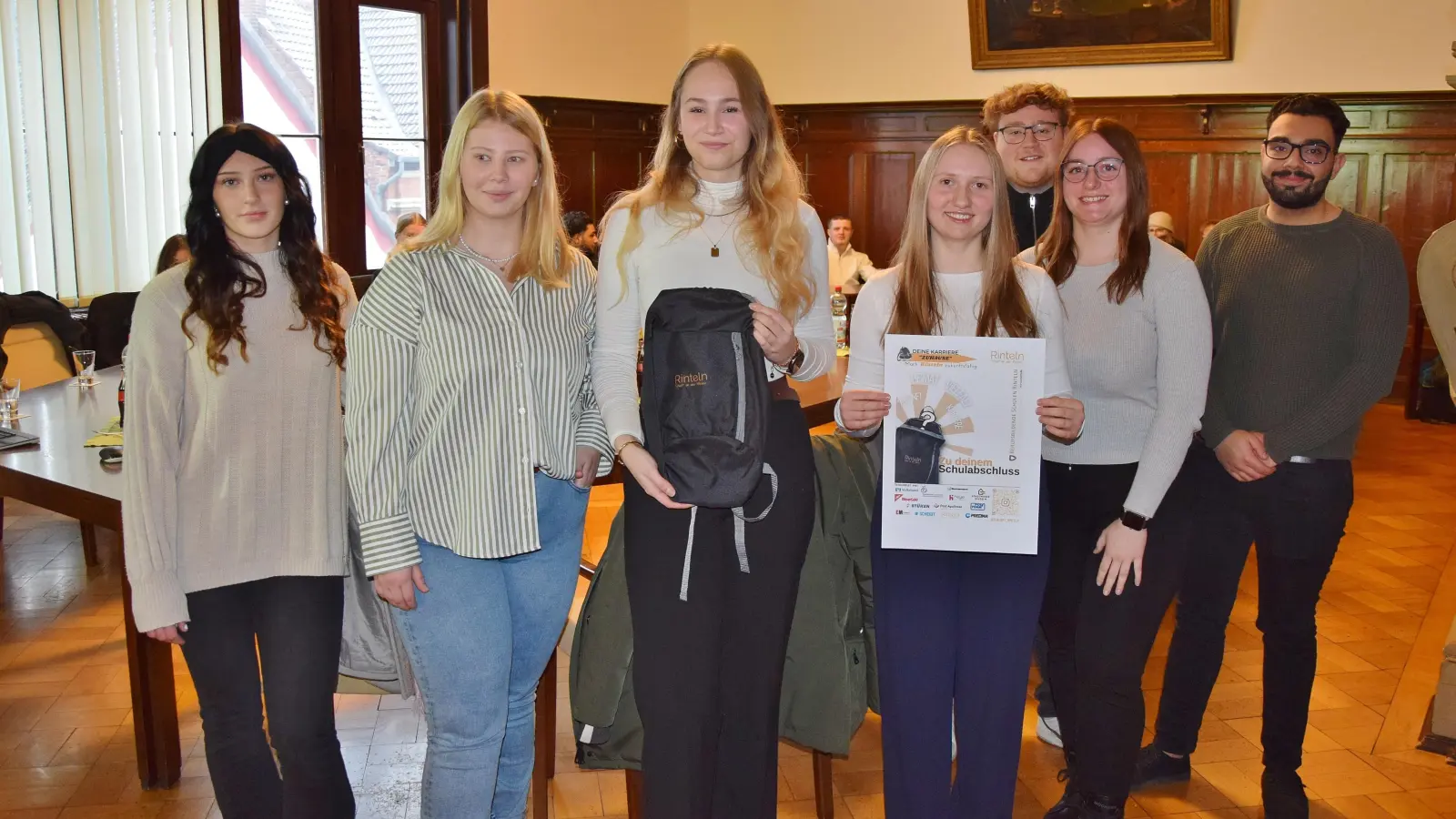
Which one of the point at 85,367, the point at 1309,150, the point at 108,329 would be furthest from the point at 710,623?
the point at 108,329

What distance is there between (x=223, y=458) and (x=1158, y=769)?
245 cm

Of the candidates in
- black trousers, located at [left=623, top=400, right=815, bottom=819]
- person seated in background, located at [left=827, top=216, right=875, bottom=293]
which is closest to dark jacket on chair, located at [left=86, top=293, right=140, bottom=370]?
black trousers, located at [left=623, top=400, right=815, bottom=819]

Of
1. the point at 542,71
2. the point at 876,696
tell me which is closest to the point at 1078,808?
the point at 876,696

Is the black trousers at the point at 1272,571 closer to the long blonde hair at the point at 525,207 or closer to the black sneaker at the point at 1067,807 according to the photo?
the black sneaker at the point at 1067,807

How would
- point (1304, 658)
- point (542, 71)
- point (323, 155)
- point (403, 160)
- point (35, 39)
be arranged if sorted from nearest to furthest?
point (1304, 658) → point (35, 39) → point (323, 155) → point (403, 160) → point (542, 71)

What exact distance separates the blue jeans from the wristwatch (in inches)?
18.7

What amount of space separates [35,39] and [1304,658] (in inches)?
281

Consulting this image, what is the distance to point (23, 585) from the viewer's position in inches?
192

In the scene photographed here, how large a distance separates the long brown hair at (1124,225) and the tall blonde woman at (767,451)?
0.63m

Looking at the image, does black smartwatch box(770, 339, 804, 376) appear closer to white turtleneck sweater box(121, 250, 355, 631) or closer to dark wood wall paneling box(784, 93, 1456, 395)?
white turtleneck sweater box(121, 250, 355, 631)

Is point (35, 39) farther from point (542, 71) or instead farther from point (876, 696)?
point (876, 696)

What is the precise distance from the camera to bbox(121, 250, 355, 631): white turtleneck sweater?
2146 mm

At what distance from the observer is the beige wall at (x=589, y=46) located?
9750 mm

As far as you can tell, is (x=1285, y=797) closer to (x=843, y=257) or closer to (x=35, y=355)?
(x=35, y=355)
